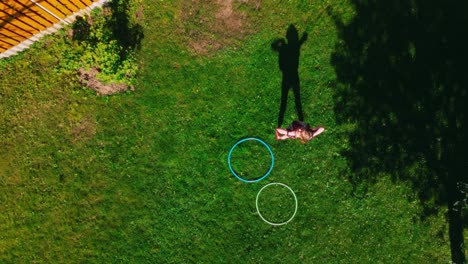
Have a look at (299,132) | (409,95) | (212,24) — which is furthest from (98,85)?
(409,95)

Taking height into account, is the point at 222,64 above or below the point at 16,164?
above

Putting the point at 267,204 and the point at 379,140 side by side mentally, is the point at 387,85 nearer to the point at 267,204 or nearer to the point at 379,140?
the point at 379,140

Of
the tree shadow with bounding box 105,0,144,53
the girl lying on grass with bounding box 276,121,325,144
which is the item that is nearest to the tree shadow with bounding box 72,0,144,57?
the tree shadow with bounding box 105,0,144,53

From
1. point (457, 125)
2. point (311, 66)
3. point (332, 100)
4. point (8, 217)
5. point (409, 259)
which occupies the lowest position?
point (409, 259)

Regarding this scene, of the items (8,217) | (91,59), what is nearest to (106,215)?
(8,217)

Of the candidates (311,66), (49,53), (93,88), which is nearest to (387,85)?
(311,66)

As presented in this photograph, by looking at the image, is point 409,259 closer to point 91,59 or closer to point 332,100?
point 332,100
